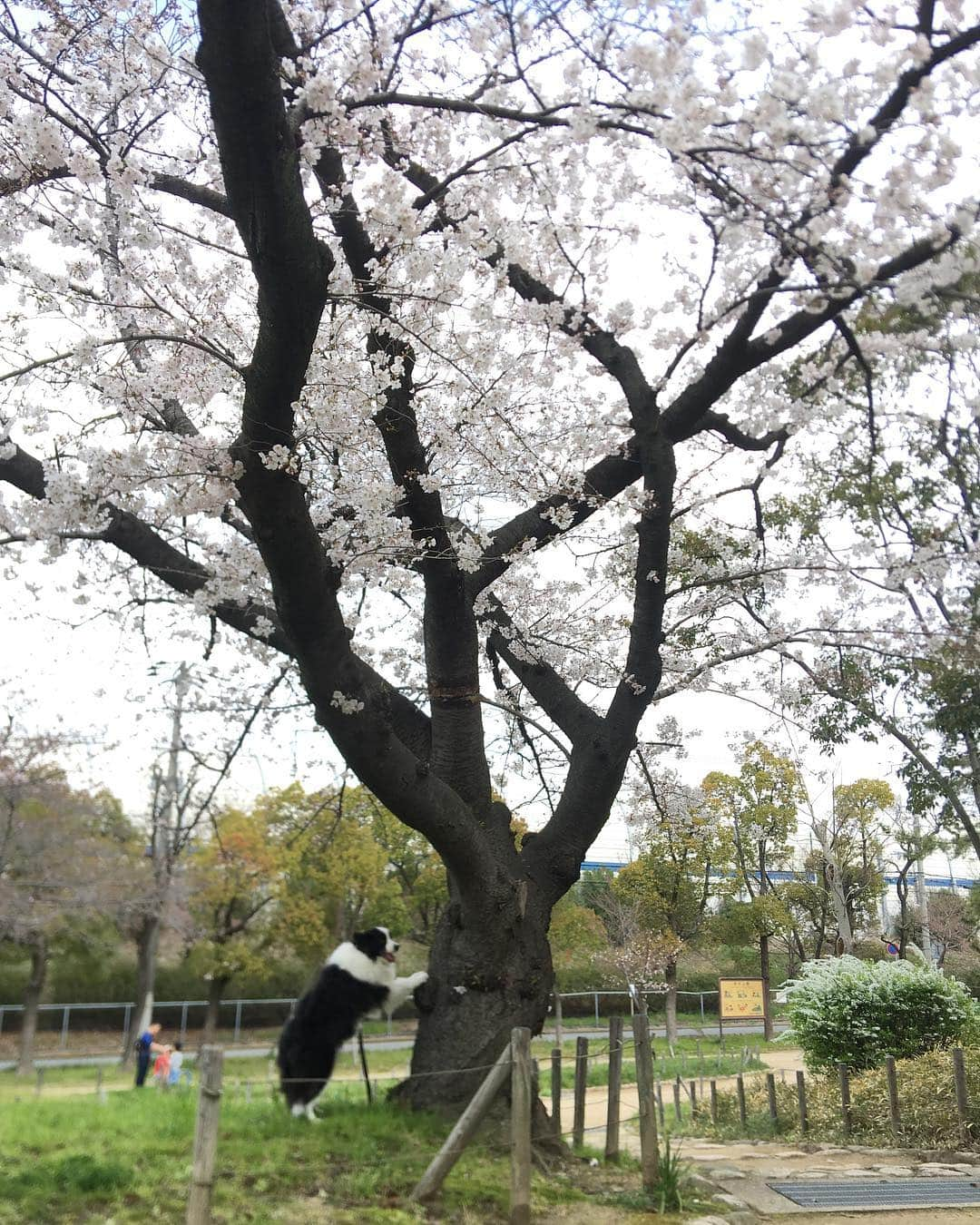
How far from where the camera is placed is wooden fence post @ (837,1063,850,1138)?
8.35 meters

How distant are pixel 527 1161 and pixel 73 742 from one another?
13.5 meters

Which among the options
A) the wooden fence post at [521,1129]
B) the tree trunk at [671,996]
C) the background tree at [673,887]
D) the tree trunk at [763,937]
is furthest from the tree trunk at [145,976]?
the wooden fence post at [521,1129]

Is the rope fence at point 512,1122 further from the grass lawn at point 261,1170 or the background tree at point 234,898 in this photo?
the background tree at point 234,898

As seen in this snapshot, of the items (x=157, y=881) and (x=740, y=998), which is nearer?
(x=740, y=998)

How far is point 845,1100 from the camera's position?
8.42m

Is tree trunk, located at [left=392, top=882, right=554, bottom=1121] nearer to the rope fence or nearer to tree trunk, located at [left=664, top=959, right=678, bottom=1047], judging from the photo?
the rope fence

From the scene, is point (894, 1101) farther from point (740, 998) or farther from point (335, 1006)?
point (335, 1006)

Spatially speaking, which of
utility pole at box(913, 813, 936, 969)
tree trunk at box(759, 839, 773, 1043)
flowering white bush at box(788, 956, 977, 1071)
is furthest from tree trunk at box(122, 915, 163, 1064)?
utility pole at box(913, 813, 936, 969)

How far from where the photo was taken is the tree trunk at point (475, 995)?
5.13 metres

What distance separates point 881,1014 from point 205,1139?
8312 millimetres

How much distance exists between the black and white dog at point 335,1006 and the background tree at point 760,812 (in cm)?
1498

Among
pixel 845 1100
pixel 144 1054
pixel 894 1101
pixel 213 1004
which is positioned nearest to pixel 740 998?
pixel 845 1100

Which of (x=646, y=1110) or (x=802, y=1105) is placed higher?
(x=646, y=1110)

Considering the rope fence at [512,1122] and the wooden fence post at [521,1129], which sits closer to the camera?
the rope fence at [512,1122]
